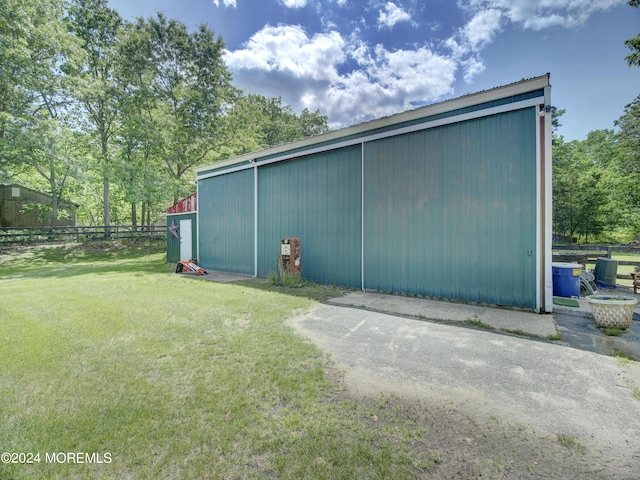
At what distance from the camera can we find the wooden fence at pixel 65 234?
1465cm

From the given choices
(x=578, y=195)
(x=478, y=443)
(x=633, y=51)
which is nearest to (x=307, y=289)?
(x=478, y=443)

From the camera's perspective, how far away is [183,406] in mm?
2176

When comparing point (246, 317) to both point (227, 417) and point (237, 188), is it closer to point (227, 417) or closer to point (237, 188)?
point (227, 417)

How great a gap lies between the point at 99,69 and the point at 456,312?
22410 mm

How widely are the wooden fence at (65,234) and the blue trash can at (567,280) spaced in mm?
19365

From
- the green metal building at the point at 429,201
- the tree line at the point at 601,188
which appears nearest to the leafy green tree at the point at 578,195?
the tree line at the point at 601,188

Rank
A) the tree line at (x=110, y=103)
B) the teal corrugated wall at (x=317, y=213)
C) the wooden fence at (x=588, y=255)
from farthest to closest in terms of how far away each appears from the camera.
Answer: the tree line at (x=110, y=103) → the wooden fence at (x=588, y=255) → the teal corrugated wall at (x=317, y=213)

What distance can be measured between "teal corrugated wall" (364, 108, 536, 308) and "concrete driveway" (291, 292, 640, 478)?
1004mm

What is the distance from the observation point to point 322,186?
7137 mm

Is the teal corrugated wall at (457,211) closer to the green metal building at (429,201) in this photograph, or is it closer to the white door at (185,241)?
the green metal building at (429,201)

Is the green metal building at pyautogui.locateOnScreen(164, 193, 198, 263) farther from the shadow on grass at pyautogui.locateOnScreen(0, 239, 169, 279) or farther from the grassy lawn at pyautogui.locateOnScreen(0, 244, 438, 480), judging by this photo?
the grassy lawn at pyautogui.locateOnScreen(0, 244, 438, 480)

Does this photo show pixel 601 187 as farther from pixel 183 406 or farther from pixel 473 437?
pixel 183 406

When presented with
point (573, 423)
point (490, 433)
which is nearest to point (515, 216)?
point (573, 423)

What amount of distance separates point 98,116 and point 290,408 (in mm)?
21028
